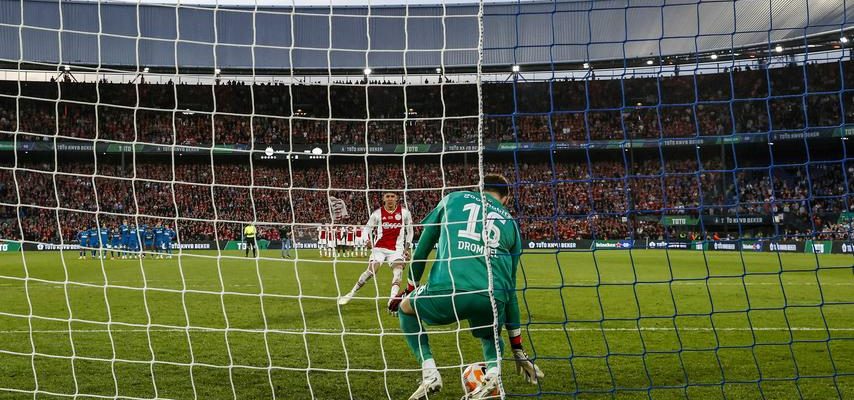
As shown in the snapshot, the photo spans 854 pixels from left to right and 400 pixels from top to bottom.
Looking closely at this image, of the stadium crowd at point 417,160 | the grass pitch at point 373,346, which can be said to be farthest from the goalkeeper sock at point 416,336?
the stadium crowd at point 417,160


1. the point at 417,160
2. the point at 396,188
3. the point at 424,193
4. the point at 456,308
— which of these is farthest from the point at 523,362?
the point at 417,160

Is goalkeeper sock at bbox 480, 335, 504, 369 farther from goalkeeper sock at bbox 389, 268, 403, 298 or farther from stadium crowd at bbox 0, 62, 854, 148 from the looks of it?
stadium crowd at bbox 0, 62, 854, 148

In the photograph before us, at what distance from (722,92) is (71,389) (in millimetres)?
29023

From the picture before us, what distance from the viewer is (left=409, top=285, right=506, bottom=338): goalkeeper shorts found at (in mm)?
4734

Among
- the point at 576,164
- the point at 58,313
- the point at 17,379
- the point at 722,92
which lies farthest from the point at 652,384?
the point at 576,164

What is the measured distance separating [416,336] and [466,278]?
0.61 metres

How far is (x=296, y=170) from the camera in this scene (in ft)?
137

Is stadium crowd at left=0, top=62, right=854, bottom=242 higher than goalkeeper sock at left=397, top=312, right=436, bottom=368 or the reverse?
higher

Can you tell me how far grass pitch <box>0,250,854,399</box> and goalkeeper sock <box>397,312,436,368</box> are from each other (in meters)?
0.26

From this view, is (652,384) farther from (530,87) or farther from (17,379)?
(530,87)

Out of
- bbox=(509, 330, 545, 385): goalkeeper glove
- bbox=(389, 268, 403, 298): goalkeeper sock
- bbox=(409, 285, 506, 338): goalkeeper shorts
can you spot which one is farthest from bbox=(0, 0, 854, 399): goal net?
bbox=(389, 268, 403, 298): goalkeeper sock

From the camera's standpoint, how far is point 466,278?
4.75 meters

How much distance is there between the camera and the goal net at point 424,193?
223 inches

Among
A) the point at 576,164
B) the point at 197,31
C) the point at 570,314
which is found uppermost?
the point at 197,31
